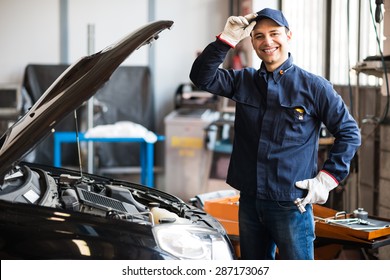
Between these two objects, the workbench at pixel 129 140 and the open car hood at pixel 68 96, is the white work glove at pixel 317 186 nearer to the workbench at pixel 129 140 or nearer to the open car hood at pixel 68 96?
the open car hood at pixel 68 96

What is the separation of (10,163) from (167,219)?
580 mm

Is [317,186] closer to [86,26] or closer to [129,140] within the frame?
[129,140]

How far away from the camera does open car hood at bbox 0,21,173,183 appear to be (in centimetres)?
207

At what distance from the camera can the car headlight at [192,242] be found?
211 cm

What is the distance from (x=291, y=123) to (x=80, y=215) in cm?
87

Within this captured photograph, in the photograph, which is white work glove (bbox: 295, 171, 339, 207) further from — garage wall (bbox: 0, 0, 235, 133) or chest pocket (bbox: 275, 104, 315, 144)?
garage wall (bbox: 0, 0, 235, 133)

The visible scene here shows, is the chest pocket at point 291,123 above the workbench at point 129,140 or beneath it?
above

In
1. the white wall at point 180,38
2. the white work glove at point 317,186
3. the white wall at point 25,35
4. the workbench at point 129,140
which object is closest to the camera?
the white work glove at point 317,186

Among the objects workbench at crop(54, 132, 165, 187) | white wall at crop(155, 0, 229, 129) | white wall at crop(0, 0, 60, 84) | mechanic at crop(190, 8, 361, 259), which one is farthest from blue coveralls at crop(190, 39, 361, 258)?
white wall at crop(0, 0, 60, 84)

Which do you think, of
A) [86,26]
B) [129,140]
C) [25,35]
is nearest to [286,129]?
[129,140]

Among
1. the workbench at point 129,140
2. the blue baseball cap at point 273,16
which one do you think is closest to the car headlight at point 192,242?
the blue baseball cap at point 273,16

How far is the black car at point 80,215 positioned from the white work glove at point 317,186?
0.35m

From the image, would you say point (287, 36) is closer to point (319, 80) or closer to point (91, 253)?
point (319, 80)
